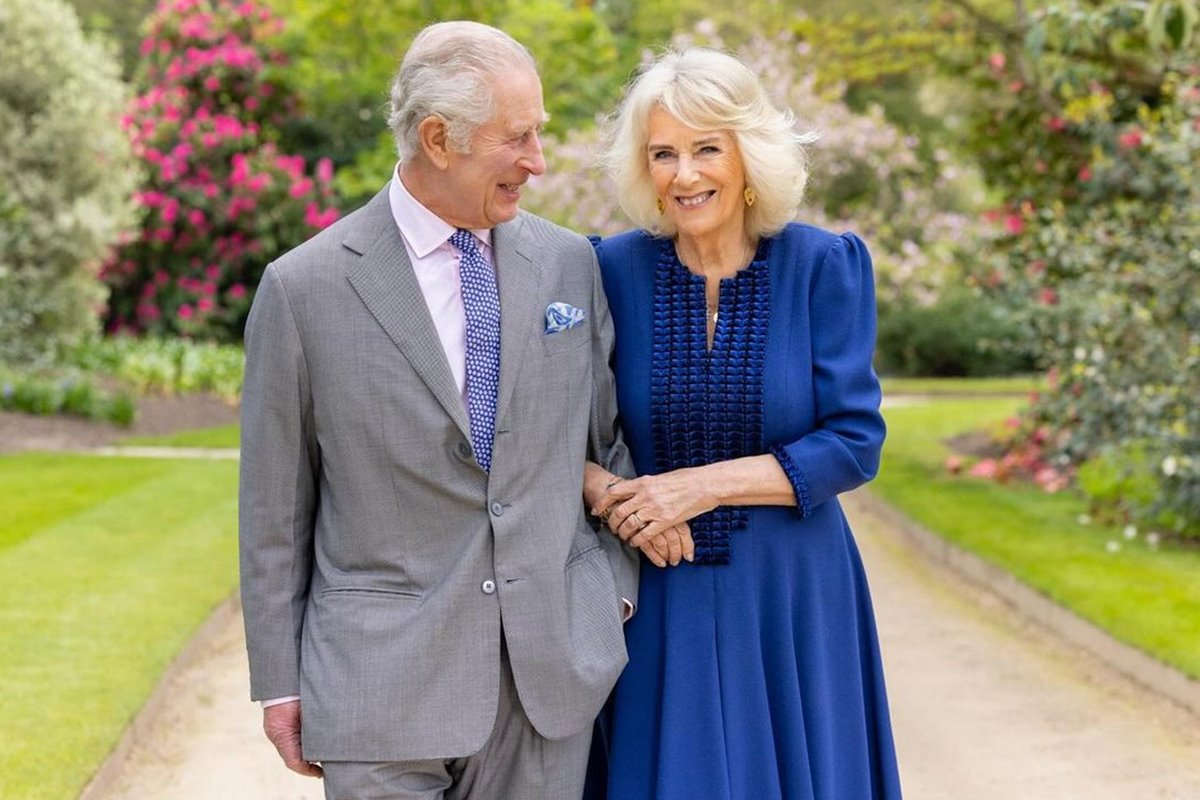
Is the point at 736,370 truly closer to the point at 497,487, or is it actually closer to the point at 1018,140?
the point at 497,487

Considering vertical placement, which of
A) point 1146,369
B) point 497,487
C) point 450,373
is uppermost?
point 450,373

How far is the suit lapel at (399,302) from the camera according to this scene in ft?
9.21

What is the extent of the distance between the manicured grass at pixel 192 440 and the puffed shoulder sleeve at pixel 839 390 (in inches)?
409

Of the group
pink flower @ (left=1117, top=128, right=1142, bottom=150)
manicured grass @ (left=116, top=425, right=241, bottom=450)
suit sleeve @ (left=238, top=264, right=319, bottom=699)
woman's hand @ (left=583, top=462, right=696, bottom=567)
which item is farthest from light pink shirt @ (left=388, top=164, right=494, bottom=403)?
manicured grass @ (left=116, top=425, right=241, bottom=450)

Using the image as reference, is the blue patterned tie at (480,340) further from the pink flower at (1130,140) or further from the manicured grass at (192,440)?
the manicured grass at (192,440)

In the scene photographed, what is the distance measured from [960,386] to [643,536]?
62.0 ft

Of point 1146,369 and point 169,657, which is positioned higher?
point 1146,369

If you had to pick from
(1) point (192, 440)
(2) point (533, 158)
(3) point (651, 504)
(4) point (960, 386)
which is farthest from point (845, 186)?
(2) point (533, 158)

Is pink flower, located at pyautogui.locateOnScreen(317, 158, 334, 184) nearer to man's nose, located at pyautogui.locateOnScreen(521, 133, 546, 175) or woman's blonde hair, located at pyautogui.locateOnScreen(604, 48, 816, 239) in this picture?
woman's blonde hair, located at pyautogui.locateOnScreen(604, 48, 816, 239)

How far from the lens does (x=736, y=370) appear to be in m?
3.17

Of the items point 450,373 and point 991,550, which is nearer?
point 450,373

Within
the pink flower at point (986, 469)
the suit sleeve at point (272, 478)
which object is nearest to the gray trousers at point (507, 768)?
the suit sleeve at point (272, 478)

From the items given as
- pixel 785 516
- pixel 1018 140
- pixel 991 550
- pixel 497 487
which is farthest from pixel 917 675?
pixel 1018 140

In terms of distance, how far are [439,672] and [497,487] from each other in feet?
1.10
